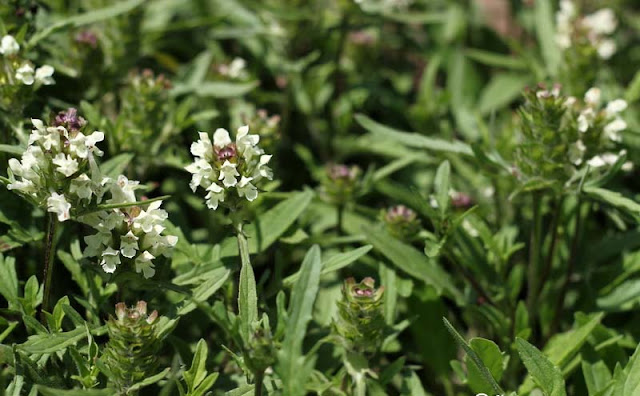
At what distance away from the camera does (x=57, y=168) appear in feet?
7.09

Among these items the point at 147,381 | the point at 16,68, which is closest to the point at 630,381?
the point at 147,381

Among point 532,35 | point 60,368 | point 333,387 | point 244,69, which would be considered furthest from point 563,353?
point 532,35

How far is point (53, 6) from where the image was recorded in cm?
379

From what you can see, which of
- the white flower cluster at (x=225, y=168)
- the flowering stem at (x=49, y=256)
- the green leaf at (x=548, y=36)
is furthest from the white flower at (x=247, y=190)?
the green leaf at (x=548, y=36)

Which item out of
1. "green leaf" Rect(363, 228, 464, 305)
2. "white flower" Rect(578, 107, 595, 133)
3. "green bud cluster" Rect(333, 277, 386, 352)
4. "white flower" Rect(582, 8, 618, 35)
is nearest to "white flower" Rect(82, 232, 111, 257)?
"green bud cluster" Rect(333, 277, 386, 352)

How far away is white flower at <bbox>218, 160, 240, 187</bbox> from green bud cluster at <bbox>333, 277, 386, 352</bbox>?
0.49 metres

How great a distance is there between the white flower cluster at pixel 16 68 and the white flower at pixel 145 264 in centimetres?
78

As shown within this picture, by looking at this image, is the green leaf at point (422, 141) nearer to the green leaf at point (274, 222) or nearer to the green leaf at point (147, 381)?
the green leaf at point (274, 222)

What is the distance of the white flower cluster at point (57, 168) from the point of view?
2.17 meters

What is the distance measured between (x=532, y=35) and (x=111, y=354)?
3711 millimetres

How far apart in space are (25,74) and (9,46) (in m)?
0.12

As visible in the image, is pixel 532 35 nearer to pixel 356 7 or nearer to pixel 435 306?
pixel 356 7

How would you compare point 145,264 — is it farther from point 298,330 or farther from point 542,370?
point 542,370

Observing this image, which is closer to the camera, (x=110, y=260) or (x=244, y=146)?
(x=110, y=260)
